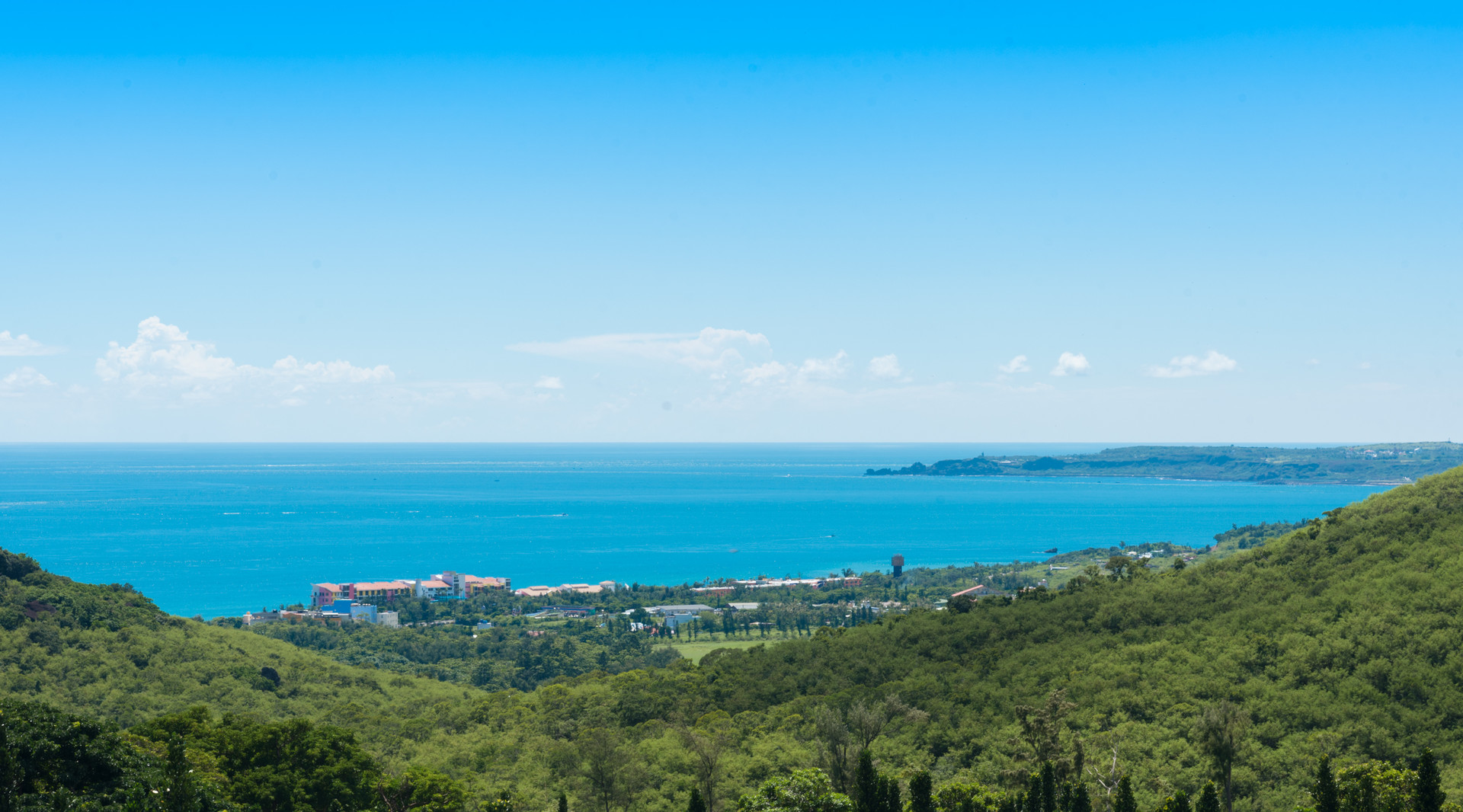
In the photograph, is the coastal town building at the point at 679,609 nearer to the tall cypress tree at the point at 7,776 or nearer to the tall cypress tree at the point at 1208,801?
the tall cypress tree at the point at 1208,801

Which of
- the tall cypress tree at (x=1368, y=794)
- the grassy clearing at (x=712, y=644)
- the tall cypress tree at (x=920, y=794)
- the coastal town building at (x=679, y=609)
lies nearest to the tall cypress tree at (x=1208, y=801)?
the tall cypress tree at (x=1368, y=794)

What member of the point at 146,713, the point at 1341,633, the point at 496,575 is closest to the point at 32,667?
the point at 146,713

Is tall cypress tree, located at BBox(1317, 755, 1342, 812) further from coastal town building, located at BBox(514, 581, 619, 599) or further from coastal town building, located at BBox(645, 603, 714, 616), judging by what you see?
coastal town building, located at BBox(514, 581, 619, 599)

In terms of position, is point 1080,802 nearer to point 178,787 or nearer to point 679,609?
point 178,787

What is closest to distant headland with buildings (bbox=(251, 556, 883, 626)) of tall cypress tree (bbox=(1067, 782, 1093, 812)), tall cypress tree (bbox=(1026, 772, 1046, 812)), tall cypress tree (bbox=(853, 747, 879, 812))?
tall cypress tree (bbox=(853, 747, 879, 812))

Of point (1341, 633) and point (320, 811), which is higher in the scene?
point (1341, 633)

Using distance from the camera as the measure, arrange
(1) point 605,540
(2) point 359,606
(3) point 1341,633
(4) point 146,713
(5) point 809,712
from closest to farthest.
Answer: (3) point 1341,633 < (5) point 809,712 < (4) point 146,713 < (2) point 359,606 < (1) point 605,540

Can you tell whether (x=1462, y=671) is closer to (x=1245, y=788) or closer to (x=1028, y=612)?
(x=1245, y=788)

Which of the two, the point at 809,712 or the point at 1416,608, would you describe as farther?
the point at 809,712
